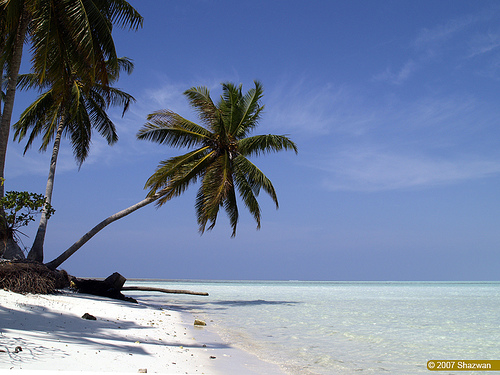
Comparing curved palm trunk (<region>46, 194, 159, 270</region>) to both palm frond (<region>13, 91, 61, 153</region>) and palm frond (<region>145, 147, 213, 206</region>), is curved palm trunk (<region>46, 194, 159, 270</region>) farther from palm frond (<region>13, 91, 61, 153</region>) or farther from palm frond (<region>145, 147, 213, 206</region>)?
palm frond (<region>13, 91, 61, 153</region>)

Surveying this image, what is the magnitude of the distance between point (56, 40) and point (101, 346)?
8.02 m

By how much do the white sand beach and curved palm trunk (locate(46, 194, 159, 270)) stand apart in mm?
7019

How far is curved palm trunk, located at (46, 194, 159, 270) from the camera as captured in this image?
14.6m

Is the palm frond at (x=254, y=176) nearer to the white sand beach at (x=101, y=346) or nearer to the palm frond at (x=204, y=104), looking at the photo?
the palm frond at (x=204, y=104)

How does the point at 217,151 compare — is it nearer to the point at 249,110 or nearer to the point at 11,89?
the point at 249,110

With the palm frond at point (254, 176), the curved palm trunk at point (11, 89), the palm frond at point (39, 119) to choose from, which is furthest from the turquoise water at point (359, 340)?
the palm frond at point (39, 119)

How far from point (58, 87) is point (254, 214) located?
935 cm

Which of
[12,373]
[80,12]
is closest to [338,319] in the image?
[12,373]

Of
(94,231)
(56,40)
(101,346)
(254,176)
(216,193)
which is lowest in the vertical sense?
(101,346)

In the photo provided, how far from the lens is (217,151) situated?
17.0 m

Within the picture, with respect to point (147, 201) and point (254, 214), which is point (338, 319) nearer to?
point (254, 214)

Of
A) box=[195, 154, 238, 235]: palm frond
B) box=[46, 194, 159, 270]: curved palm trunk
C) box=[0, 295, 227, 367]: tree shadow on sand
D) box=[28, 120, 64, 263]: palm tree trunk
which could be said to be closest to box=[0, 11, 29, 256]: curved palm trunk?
box=[28, 120, 64, 263]: palm tree trunk

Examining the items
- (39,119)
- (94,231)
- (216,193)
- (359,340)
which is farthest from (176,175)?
(359,340)

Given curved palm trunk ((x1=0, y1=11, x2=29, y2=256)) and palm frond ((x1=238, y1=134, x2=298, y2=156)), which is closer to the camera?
curved palm trunk ((x1=0, y1=11, x2=29, y2=256))
